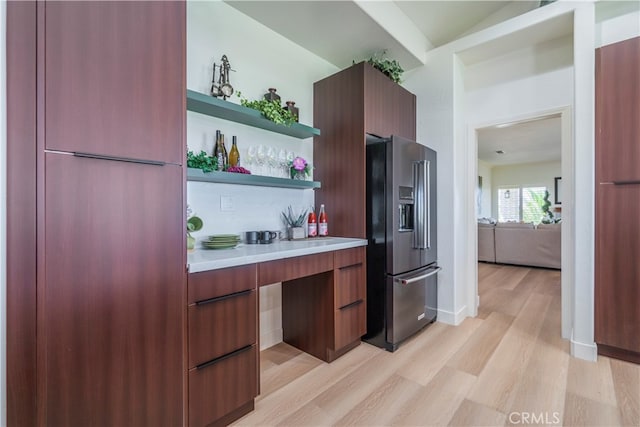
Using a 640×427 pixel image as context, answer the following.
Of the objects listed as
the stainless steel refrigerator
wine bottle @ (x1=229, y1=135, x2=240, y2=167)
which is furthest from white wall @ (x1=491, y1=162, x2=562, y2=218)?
wine bottle @ (x1=229, y1=135, x2=240, y2=167)

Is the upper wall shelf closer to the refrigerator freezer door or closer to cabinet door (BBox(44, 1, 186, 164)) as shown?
cabinet door (BBox(44, 1, 186, 164))

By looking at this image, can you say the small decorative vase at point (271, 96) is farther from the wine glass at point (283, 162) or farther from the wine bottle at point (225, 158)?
the wine bottle at point (225, 158)

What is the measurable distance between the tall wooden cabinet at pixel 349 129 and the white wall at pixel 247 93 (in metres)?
0.16

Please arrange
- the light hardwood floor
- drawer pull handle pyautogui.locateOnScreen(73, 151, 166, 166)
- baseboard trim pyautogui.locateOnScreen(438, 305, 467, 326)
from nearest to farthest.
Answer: drawer pull handle pyautogui.locateOnScreen(73, 151, 166, 166)
the light hardwood floor
baseboard trim pyautogui.locateOnScreen(438, 305, 467, 326)

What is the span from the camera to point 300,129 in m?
2.41

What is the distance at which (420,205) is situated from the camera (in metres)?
2.64

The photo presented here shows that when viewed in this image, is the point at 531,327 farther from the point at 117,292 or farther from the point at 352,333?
the point at 117,292

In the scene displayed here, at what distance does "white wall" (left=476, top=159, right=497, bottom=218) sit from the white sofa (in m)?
4.01

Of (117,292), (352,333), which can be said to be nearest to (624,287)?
(352,333)

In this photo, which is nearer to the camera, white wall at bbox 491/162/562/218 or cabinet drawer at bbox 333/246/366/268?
Result: cabinet drawer at bbox 333/246/366/268

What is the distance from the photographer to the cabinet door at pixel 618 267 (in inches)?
83.0

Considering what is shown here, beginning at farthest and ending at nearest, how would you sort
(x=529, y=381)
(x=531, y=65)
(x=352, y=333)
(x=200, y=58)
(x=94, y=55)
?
(x=531, y=65) < (x=352, y=333) < (x=200, y=58) < (x=529, y=381) < (x=94, y=55)

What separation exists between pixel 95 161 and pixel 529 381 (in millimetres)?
2711

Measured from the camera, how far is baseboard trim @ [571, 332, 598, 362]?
85.7 inches
